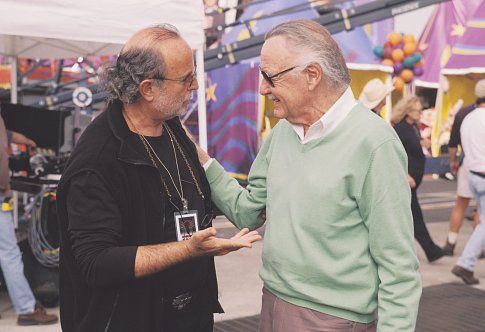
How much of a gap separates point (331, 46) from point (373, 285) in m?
0.74

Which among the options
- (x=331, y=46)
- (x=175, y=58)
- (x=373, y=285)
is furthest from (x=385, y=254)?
(x=175, y=58)

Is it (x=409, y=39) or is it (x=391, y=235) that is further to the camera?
(x=409, y=39)

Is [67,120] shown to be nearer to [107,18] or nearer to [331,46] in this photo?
[107,18]

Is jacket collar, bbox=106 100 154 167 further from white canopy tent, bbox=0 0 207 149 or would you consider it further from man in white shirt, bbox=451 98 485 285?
man in white shirt, bbox=451 98 485 285

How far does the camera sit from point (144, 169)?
1880 millimetres

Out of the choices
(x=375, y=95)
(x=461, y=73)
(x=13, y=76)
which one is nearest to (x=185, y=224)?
(x=375, y=95)

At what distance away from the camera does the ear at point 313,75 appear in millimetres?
1878

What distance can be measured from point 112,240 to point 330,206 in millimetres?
636

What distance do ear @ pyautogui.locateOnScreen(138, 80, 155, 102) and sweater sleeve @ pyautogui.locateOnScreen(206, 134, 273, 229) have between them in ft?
1.48

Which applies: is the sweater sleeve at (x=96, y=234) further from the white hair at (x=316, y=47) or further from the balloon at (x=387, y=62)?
the balloon at (x=387, y=62)

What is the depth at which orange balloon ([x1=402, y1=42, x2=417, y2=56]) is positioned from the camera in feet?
50.9

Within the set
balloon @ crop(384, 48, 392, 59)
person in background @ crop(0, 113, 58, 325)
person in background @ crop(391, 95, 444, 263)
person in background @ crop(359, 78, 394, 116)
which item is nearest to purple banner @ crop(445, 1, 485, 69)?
balloon @ crop(384, 48, 392, 59)

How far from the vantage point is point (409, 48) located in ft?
51.0

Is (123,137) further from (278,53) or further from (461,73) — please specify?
(461,73)
